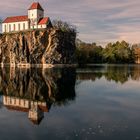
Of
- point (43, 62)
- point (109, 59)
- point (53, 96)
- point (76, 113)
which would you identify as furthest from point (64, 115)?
point (109, 59)

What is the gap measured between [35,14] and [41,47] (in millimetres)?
12347

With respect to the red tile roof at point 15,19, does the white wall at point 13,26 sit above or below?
below

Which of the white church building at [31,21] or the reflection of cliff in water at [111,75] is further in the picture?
the white church building at [31,21]

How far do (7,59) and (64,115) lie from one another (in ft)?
318

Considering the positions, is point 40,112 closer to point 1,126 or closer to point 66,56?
point 1,126

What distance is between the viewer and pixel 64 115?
1986 cm

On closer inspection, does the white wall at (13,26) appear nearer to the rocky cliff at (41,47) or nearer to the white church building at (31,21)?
the white church building at (31,21)

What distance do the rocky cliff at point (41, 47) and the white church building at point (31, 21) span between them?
3008 mm

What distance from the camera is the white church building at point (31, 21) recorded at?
105250 mm

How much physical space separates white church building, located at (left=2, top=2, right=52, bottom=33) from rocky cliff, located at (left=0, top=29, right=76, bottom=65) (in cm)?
301

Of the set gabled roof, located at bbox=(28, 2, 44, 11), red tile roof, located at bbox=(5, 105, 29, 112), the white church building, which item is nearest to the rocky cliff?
the white church building

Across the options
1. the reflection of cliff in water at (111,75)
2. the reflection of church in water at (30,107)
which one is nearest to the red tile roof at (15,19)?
the reflection of cliff in water at (111,75)

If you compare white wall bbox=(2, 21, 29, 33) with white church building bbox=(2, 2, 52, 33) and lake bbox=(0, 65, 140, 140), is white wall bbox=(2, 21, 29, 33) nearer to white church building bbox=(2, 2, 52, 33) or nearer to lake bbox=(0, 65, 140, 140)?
white church building bbox=(2, 2, 52, 33)

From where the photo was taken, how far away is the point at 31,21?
4213 inches
